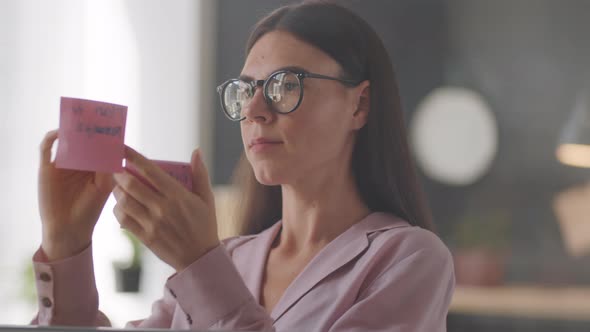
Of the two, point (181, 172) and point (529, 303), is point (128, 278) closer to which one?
point (529, 303)

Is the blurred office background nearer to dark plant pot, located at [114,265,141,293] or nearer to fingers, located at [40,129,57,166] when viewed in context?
dark plant pot, located at [114,265,141,293]

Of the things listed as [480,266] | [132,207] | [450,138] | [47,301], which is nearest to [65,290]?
[47,301]

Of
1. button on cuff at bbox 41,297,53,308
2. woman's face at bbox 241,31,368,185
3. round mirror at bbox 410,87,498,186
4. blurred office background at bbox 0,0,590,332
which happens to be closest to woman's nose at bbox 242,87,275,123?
woman's face at bbox 241,31,368,185

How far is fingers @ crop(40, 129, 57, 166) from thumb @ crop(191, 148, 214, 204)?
120 mm

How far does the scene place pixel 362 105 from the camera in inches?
23.9

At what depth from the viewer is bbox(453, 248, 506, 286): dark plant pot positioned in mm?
2424

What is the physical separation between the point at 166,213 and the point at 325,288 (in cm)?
14

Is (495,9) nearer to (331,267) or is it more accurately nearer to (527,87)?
(527,87)

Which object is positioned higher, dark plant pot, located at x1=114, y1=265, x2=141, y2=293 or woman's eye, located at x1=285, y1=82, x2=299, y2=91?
woman's eye, located at x1=285, y1=82, x2=299, y2=91

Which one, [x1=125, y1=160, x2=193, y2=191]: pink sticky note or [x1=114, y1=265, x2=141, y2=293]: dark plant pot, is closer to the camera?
[x1=125, y1=160, x2=193, y2=191]: pink sticky note

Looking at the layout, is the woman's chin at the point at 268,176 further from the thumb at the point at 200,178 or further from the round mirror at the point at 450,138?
the round mirror at the point at 450,138

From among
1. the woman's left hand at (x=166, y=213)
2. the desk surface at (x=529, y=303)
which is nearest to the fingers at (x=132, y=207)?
the woman's left hand at (x=166, y=213)

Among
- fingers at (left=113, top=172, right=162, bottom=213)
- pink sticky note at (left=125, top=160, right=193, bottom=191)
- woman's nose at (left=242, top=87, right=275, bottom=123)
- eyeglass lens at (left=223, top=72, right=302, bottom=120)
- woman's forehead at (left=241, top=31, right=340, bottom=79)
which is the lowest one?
fingers at (left=113, top=172, right=162, bottom=213)

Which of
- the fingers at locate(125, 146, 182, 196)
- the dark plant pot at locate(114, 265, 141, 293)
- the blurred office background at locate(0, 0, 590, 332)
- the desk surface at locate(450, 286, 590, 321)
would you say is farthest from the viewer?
the desk surface at locate(450, 286, 590, 321)
